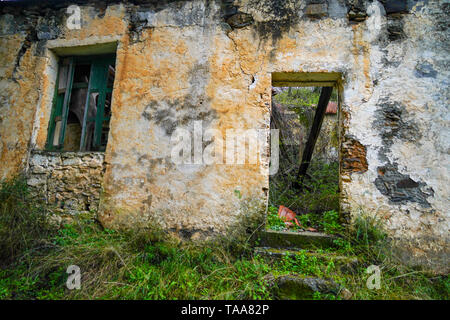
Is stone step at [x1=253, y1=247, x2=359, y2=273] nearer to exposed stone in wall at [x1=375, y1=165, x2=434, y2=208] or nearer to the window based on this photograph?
exposed stone in wall at [x1=375, y1=165, x2=434, y2=208]

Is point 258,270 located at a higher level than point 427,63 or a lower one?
lower

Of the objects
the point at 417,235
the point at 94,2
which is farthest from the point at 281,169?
the point at 94,2

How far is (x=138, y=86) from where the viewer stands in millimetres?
3184

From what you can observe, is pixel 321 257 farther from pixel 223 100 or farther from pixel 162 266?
pixel 223 100

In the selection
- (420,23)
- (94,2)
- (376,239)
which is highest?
(94,2)

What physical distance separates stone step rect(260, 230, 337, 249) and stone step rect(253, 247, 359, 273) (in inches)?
3.2

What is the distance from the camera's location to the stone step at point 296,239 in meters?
2.64

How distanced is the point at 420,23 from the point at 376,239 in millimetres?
2498

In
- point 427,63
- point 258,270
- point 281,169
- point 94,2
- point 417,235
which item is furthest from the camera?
point 281,169

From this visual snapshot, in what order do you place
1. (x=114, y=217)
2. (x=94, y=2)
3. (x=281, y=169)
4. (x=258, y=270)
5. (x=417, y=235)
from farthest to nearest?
1. (x=281, y=169)
2. (x=94, y=2)
3. (x=114, y=217)
4. (x=417, y=235)
5. (x=258, y=270)

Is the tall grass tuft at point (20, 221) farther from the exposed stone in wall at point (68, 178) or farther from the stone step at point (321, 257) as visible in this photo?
the stone step at point (321, 257)

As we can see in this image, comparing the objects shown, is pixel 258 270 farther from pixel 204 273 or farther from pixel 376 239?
pixel 376 239

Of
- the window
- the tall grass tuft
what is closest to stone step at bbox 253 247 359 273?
the tall grass tuft

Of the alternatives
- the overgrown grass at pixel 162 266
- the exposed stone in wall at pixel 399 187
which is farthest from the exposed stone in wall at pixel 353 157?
the overgrown grass at pixel 162 266
